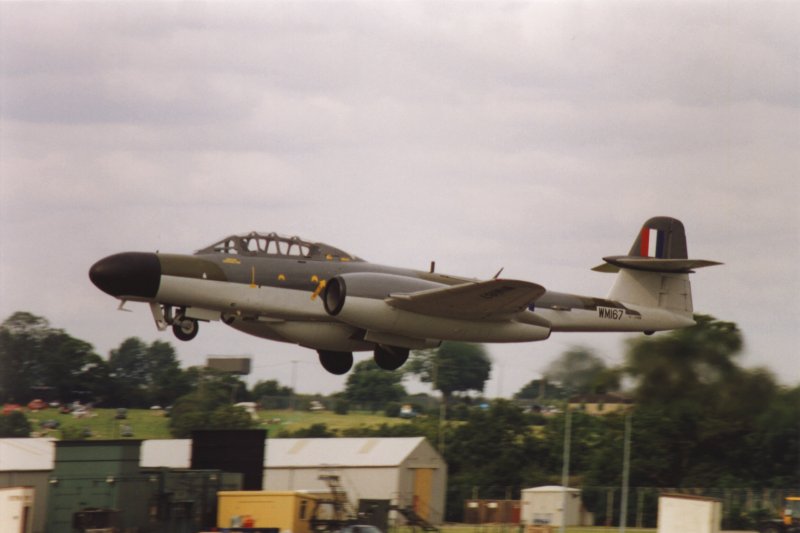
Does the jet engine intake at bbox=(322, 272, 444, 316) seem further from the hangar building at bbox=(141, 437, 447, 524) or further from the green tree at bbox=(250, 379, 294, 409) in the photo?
the green tree at bbox=(250, 379, 294, 409)

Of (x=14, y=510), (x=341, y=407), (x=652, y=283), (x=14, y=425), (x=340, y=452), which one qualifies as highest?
(x=652, y=283)

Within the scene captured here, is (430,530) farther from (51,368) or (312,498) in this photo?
(51,368)

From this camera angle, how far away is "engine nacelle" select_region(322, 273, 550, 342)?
27562 millimetres

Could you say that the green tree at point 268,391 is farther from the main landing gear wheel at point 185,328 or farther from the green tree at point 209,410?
the main landing gear wheel at point 185,328

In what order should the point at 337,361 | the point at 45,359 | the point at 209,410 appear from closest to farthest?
the point at 337,361, the point at 209,410, the point at 45,359

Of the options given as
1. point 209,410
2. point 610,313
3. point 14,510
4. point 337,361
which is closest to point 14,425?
point 209,410

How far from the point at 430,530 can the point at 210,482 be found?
589cm

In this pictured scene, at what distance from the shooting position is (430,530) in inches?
1339

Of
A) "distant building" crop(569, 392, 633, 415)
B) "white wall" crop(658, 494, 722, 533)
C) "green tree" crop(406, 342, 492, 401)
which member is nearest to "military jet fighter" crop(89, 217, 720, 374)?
"white wall" crop(658, 494, 722, 533)

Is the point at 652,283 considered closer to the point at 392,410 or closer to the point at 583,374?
the point at 583,374

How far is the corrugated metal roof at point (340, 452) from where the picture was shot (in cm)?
3734

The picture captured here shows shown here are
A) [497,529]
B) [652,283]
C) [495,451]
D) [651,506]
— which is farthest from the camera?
[495,451]

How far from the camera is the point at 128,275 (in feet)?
87.7

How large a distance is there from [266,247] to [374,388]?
33.4 m
